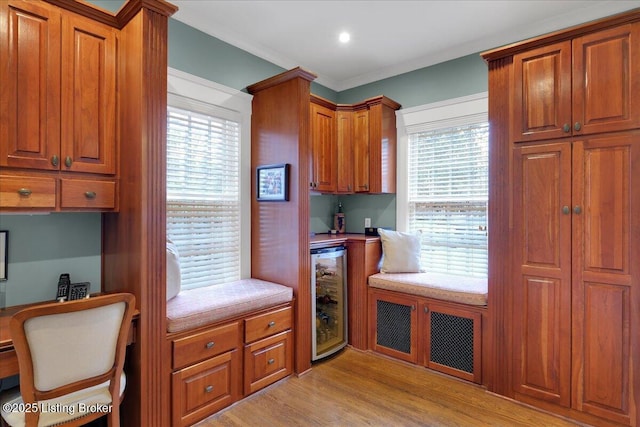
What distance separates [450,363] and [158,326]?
233 cm

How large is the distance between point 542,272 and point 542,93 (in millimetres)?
1255

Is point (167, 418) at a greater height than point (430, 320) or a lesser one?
lesser

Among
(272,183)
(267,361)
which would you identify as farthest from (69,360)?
(272,183)

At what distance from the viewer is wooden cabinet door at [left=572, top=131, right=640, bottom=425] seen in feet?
6.81

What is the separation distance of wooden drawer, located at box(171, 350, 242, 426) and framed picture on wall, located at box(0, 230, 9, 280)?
1134 millimetres

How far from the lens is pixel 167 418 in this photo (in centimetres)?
205

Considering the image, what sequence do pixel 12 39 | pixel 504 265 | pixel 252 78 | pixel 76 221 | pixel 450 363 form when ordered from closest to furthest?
1. pixel 12 39
2. pixel 76 221
3. pixel 504 265
4. pixel 450 363
5. pixel 252 78

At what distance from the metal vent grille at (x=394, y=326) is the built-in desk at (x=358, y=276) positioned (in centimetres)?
16

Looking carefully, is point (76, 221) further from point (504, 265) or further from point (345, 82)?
point (345, 82)

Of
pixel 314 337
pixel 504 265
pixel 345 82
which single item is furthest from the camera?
pixel 345 82

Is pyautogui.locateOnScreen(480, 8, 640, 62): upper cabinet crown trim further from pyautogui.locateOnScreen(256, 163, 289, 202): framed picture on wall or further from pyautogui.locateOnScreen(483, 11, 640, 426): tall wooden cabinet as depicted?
pyautogui.locateOnScreen(256, 163, 289, 202): framed picture on wall

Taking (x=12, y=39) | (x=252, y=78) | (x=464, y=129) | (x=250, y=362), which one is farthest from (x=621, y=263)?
(x=12, y=39)

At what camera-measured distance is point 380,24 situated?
295 cm

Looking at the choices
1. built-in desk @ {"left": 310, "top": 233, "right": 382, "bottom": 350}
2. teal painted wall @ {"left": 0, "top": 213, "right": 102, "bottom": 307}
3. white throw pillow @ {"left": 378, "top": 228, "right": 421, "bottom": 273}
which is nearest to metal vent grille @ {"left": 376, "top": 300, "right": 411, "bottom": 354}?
built-in desk @ {"left": 310, "top": 233, "right": 382, "bottom": 350}
